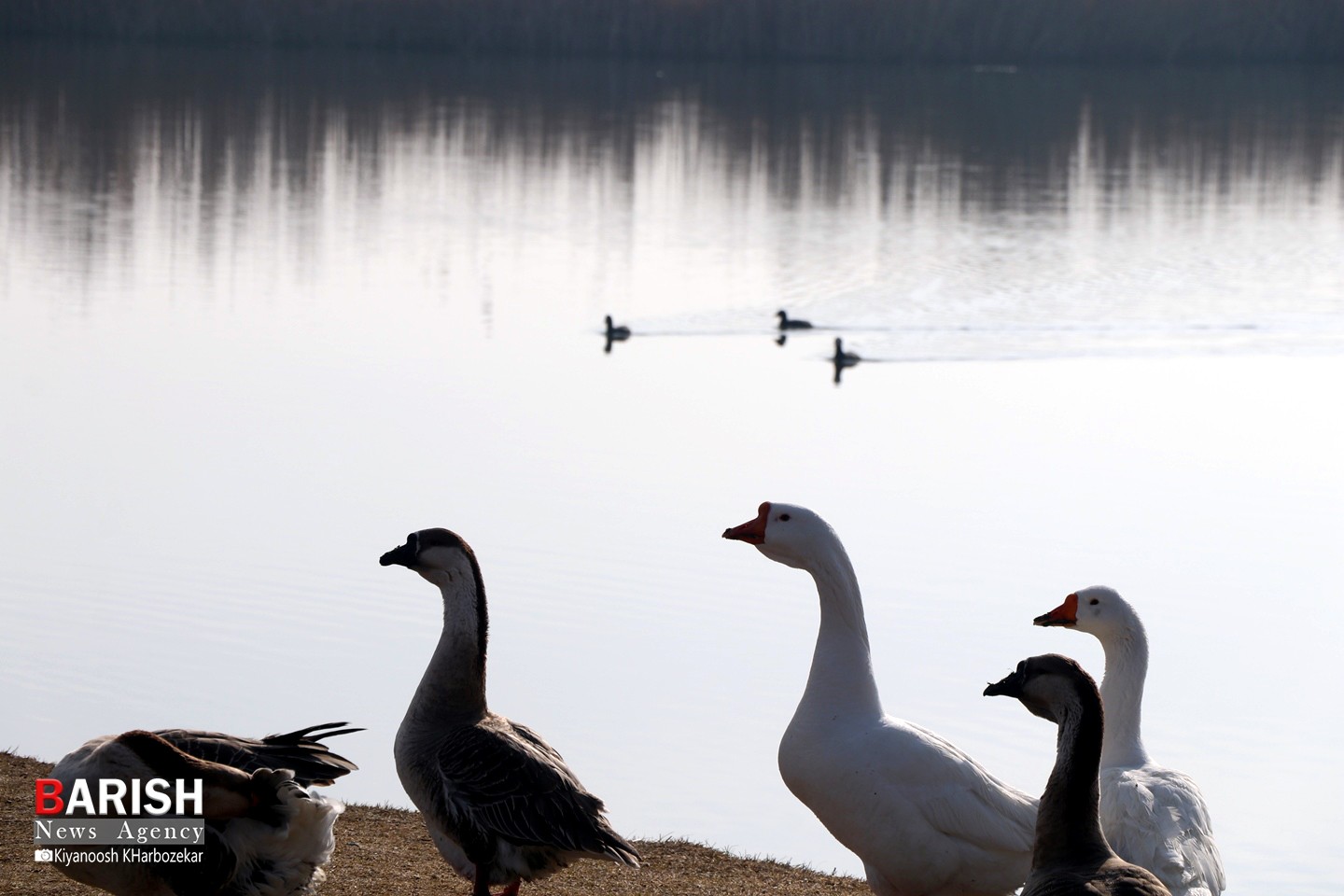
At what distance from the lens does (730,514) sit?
55.1 feet

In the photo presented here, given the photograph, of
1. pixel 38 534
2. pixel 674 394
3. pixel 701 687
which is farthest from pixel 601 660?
pixel 674 394

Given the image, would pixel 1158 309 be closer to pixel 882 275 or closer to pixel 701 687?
pixel 882 275

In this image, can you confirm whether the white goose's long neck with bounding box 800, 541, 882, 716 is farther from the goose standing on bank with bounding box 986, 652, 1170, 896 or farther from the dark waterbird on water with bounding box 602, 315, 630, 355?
the dark waterbird on water with bounding box 602, 315, 630, 355

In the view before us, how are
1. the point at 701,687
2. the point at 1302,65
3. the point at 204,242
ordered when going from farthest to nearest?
1. the point at 1302,65
2. the point at 204,242
3. the point at 701,687

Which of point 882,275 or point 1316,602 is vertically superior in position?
point 882,275

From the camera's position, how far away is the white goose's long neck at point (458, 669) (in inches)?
286

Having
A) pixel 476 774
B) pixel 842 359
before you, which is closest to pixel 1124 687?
pixel 476 774

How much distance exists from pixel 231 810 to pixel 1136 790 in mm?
3600

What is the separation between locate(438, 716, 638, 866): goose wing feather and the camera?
691 cm

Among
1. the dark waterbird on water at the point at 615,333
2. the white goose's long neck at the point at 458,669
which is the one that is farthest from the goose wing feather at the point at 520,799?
the dark waterbird on water at the point at 615,333

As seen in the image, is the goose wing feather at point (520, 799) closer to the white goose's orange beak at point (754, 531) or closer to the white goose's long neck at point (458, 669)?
the white goose's long neck at point (458, 669)

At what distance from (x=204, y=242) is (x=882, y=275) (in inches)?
544

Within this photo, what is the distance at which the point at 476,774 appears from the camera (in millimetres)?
6988

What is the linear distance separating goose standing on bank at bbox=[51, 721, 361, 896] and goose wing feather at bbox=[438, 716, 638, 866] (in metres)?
0.60
